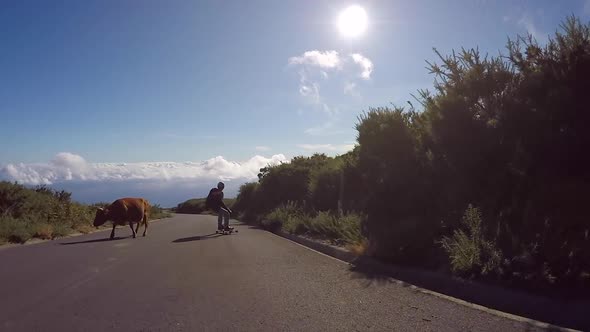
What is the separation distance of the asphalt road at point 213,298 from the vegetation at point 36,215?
17.8 feet

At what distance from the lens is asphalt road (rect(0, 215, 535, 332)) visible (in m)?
6.24

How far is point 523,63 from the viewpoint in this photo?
10.5 meters

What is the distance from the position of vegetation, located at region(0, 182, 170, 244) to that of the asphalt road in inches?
213

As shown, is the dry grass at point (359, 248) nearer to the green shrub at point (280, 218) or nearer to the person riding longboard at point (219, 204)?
the person riding longboard at point (219, 204)

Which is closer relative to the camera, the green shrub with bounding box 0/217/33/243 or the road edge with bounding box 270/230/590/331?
the road edge with bounding box 270/230/590/331

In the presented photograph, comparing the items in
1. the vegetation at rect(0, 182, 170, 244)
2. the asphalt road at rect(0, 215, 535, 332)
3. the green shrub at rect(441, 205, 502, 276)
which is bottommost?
the asphalt road at rect(0, 215, 535, 332)

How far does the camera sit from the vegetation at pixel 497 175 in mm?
7766

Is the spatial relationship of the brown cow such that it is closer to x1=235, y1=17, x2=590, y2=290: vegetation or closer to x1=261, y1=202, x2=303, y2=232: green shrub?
x1=261, y1=202, x2=303, y2=232: green shrub

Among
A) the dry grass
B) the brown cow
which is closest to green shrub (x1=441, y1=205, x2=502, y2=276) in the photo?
the dry grass

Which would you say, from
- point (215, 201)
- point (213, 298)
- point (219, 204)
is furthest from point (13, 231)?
point (213, 298)

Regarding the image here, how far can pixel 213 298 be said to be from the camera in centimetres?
775

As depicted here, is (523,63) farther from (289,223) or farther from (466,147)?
(289,223)

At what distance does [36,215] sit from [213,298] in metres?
16.9

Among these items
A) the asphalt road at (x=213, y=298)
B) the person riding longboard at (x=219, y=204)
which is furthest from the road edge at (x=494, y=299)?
the person riding longboard at (x=219, y=204)
